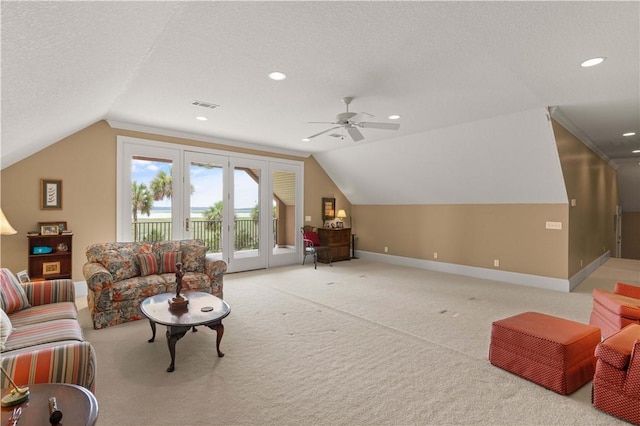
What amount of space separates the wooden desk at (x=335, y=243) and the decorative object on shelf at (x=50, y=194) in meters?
5.08

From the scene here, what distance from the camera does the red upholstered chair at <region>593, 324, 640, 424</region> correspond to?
2045mm

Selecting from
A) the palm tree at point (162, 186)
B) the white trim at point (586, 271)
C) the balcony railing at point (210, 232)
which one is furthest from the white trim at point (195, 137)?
the white trim at point (586, 271)

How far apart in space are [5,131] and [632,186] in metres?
14.0

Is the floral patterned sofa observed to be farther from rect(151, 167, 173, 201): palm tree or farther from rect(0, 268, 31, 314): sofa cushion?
rect(151, 167, 173, 201): palm tree

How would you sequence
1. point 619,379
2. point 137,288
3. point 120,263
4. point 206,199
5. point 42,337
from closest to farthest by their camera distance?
point 619,379 < point 42,337 < point 137,288 < point 120,263 < point 206,199

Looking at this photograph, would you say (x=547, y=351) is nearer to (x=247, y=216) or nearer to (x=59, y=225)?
(x=247, y=216)

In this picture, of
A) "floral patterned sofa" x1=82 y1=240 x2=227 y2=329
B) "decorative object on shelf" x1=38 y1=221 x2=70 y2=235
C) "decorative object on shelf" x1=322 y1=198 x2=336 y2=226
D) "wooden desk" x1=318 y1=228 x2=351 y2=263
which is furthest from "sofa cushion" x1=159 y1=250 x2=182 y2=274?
"decorative object on shelf" x1=322 y1=198 x2=336 y2=226

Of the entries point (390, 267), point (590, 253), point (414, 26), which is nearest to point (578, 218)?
point (590, 253)

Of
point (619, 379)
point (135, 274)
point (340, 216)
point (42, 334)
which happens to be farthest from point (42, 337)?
point (340, 216)

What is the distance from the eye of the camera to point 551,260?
18.1ft

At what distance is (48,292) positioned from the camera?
311 cm

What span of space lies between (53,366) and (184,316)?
1150mm

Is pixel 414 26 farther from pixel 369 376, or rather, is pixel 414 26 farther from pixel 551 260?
pixel 551 260

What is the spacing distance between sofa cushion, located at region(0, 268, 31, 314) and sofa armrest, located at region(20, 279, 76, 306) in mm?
84
